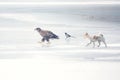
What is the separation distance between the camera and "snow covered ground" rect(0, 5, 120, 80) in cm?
147

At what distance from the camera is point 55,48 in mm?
1482

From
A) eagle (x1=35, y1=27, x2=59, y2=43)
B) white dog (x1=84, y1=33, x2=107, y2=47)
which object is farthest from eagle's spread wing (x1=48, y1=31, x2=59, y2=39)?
white dog (x1=84, y1=33, x2=107, y2=47)

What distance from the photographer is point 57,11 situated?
150 centimetres

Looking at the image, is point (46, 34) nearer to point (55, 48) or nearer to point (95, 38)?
point (55, 48)

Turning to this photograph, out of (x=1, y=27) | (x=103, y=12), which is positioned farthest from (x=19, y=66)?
(x=103, y=12)

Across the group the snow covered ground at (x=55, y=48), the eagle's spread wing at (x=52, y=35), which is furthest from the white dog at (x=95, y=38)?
the eagle's spread wing at (x=52, y=35)

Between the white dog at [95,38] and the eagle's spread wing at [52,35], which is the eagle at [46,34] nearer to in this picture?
the eagle's spread wing at [52,35]

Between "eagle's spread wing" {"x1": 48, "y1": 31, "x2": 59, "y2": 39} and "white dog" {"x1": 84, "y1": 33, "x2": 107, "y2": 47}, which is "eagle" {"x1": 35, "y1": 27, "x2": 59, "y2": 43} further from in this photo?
"white dog" {"x1": 84, "y1": 33, "x2": 107, "y2": 47}

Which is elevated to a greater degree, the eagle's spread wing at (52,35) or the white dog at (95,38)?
the eagle's spread wing at (52,35)

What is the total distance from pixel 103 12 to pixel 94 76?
40 centimetres

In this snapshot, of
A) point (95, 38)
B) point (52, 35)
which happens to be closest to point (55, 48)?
point (52, 35)

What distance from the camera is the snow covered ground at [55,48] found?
147 cm

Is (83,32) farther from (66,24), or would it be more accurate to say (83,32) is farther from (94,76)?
(94,76)

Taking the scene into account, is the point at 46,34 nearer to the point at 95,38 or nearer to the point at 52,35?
the point at 52,35
